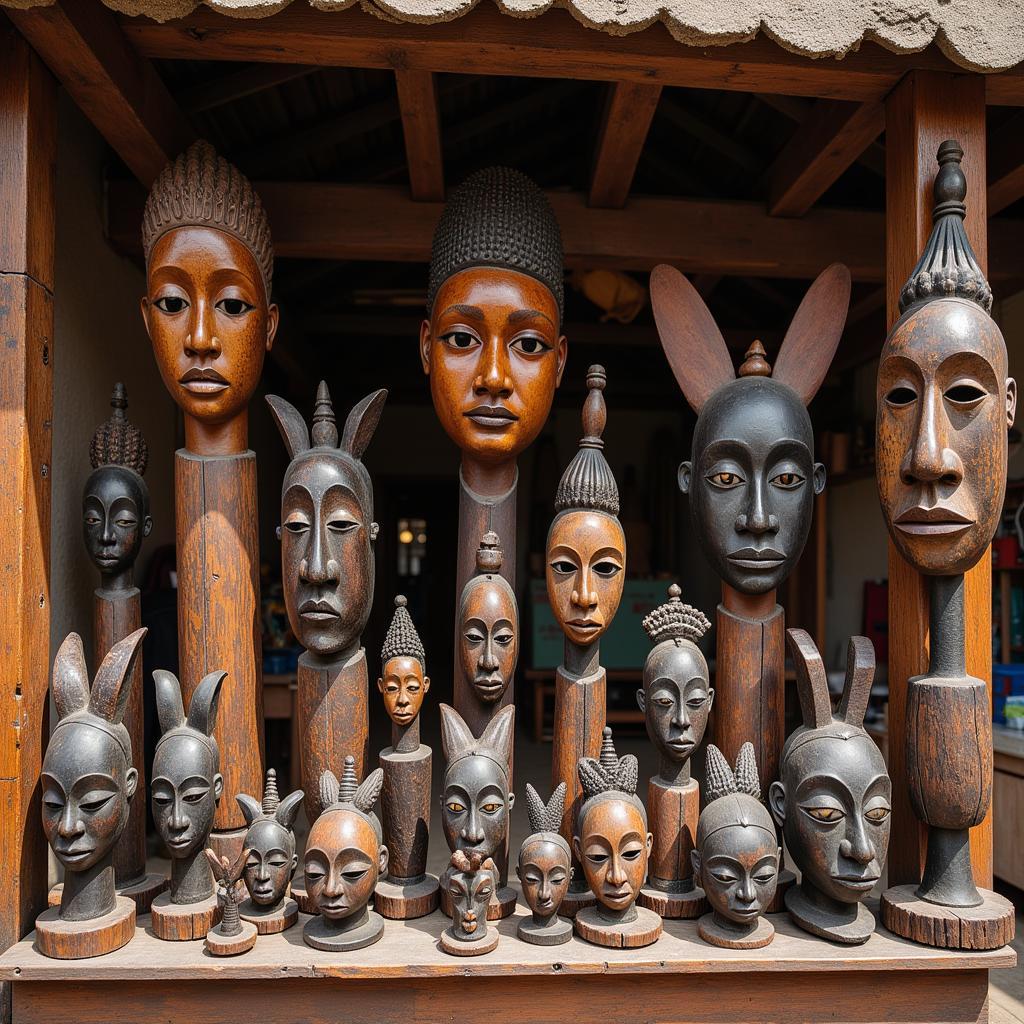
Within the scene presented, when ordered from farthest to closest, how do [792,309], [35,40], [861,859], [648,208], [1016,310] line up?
1. [792,309]
2. [1016,310]
3. [648,208]
4. [35,40]
5. [861,859]

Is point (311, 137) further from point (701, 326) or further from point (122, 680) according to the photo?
point (122, 680)

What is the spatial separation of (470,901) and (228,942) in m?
0.53

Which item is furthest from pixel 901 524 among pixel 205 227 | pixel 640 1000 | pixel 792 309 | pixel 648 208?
pixel 792 309

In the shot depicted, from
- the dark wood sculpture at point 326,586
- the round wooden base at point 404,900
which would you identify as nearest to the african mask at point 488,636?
the dark wood sculpture at point 326,586

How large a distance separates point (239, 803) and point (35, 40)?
1881 millimetres

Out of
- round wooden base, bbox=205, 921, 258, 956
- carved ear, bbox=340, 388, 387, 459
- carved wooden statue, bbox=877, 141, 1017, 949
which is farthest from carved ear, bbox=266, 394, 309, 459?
carved wooden statue, bbox=877, 141, 1017, 949

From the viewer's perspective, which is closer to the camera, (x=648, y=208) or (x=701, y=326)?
(x=701, y=326)

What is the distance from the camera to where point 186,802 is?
1.86 metres

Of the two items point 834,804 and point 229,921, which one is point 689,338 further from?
point 229,921

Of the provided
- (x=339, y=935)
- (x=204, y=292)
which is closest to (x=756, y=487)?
(x=339, y=935)

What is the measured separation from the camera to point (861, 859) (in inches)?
70.2

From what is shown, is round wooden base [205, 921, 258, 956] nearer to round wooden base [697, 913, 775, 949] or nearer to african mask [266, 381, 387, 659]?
african mask [266, 381, 387, 659]

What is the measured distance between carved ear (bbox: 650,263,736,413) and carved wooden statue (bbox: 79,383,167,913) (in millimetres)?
1597

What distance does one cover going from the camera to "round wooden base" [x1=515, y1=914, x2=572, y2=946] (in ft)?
6.05
